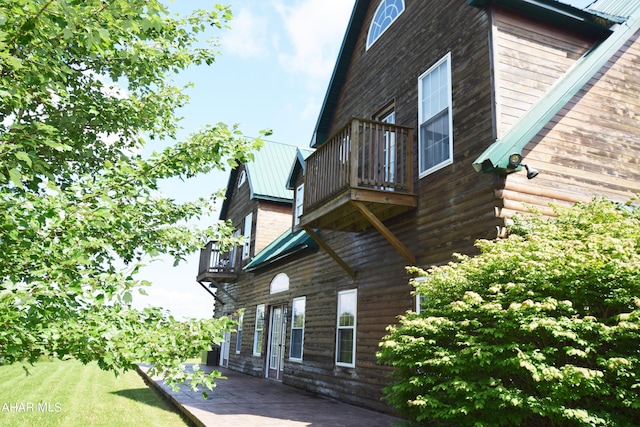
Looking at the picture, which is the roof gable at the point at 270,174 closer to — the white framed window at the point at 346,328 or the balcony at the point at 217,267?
the balcony at the point at 217,267

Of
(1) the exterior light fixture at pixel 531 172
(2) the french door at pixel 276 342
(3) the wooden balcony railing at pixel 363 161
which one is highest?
(3) the wooden balcony railing at pixel 363 161

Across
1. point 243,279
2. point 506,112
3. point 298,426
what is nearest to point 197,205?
point 298,426

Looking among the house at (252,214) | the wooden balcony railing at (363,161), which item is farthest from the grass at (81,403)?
the house at (252,214)

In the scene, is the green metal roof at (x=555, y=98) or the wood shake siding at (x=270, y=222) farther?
the wood shake siding at (x=270, y=222)

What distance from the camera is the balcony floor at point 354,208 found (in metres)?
8.77

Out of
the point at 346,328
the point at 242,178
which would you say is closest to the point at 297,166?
the point at 242,178

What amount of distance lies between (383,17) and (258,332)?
11826 millimetres

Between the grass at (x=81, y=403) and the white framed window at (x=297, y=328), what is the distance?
4.07 metres

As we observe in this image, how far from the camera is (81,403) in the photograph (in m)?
10.6

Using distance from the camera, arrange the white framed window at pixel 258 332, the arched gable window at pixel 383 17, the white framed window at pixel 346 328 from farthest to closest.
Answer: the white framed window at pixel 258 332, the arched gable window at pixel 383 17, the white framed window at pixel 346 328

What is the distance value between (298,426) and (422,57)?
7388 millimetres

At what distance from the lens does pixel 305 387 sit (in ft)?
43.2

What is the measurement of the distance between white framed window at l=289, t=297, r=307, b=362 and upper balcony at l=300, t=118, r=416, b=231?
4433 millimetres

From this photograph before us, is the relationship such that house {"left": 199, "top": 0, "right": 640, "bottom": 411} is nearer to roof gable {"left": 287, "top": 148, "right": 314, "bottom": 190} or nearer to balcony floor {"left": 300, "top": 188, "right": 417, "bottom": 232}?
balcony floor {"left": 300, "top": 188, "right": 417, "bottom": 232}
